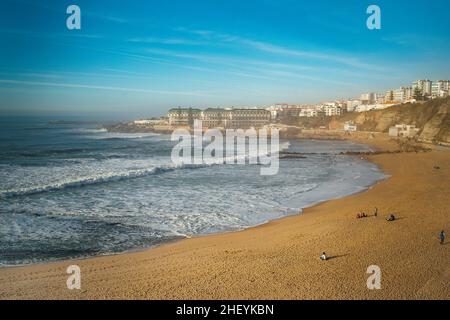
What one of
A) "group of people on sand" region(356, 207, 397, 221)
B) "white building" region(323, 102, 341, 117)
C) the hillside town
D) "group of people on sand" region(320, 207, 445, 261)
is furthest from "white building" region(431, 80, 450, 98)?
"group of people on sand" region(320, 207, 445, 261)

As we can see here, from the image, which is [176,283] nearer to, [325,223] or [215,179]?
[325,223]

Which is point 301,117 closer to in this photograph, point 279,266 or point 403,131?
point 403,131

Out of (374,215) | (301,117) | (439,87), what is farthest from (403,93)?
(374,215)

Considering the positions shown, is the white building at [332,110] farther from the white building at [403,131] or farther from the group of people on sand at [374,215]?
the group of people on sand at [374,215]

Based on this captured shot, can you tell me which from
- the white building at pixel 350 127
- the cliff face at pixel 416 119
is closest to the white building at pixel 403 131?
the cliff face at pixel 416 119

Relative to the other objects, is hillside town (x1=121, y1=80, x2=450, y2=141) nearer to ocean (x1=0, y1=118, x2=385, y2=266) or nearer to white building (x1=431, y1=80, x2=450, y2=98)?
white building (x1=431, y1=80, x2=450, y2=98)
